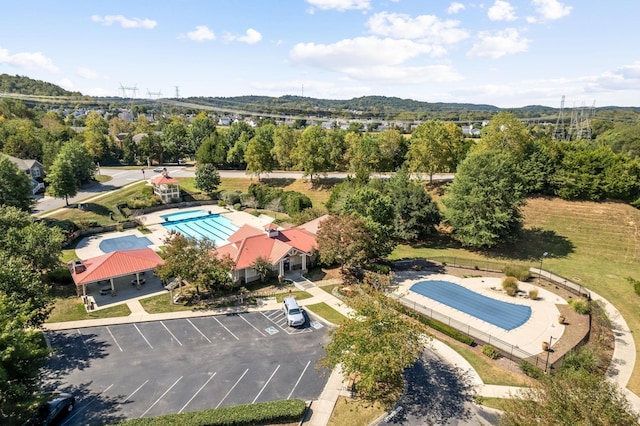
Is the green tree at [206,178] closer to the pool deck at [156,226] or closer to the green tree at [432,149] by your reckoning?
the pool deck at [156,226]

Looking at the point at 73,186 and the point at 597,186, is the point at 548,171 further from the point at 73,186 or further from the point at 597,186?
the point at 73,186

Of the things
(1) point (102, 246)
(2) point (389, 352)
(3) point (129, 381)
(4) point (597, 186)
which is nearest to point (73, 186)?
(1) point (102, 246)

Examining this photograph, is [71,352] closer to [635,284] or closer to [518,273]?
[518,273]

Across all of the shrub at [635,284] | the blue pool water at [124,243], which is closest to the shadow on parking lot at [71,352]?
the blue pool water at [124,243]

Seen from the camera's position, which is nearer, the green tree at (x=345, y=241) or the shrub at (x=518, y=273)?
the green tree at (x=345, y=241)

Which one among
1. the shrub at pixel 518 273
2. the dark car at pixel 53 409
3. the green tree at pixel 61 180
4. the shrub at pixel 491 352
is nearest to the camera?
the dark car at pixel 53 409

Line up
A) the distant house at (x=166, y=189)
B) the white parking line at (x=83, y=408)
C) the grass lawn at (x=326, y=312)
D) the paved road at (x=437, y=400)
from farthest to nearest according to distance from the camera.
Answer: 1. the distant house at (x=166, y=189)
2. the grass lawn at (x=326, y=312)
3. the paved road at (x=437, y=400)
4. the white parking line at (x=83, y=408)

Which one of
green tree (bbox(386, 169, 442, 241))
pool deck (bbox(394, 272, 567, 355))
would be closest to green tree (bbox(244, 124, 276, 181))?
green tree (bbox(386, 169, 442, 241))
